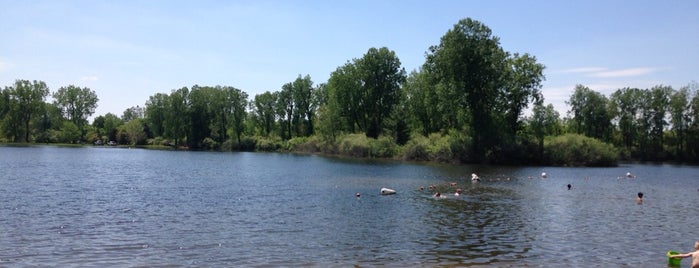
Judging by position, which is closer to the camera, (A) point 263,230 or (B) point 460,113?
(A) point 263,230

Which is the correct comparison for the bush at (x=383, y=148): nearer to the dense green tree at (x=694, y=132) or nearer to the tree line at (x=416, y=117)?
the tree line at (x=416, y=117)

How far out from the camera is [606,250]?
65.4 ft

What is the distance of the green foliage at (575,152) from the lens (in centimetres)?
7944

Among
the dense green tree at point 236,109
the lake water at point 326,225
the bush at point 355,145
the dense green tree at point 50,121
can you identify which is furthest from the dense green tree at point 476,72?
the dense green tree at point 50,121

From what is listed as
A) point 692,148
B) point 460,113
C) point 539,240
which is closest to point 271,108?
point 460,113

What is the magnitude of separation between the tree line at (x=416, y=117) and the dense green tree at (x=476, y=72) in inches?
6.3

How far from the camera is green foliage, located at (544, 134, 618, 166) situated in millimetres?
79438

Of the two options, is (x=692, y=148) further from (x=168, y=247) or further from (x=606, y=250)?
(x=168, y=247)

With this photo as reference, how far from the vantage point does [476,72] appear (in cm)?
7775

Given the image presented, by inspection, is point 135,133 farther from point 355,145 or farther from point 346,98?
point 355,145

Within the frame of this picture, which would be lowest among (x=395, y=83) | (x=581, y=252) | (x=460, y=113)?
(x=581, y=252)

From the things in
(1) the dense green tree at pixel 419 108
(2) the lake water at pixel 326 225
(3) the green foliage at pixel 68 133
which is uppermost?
(1) the dense green tree at pixel 419 108

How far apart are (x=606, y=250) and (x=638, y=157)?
345ft

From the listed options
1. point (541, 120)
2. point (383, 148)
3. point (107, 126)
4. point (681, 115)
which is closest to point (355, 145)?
point (383, 148)
